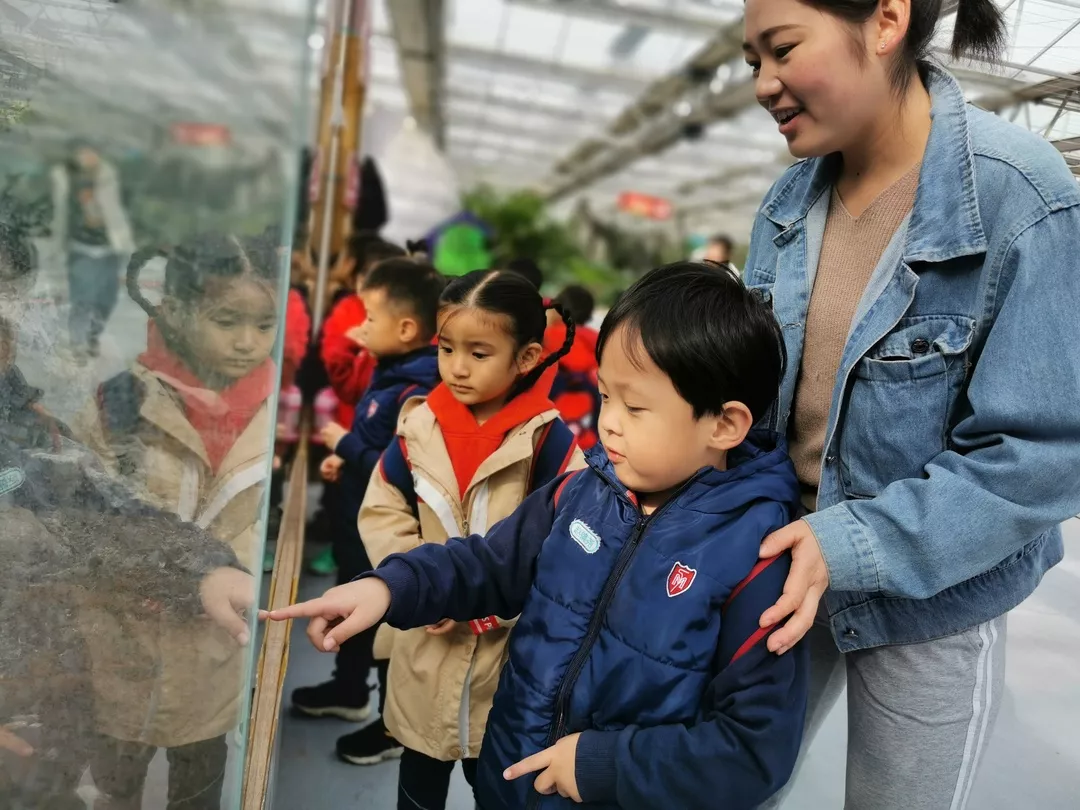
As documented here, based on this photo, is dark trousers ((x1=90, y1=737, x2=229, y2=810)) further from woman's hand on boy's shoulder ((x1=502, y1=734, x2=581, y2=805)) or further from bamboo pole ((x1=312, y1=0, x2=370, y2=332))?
bamboo pole ((x1=312, y1=0, x2=370, y2=332))

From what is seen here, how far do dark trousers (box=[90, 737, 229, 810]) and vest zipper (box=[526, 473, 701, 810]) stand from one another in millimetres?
382

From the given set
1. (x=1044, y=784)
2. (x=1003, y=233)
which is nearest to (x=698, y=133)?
(x=1044, y=784)

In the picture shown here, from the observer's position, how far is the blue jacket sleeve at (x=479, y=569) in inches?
44.6

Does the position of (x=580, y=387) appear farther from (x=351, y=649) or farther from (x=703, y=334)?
(x=703, y=334)

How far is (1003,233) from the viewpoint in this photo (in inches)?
39.2

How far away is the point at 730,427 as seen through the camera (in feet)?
3.57

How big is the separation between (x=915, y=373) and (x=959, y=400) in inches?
2.4

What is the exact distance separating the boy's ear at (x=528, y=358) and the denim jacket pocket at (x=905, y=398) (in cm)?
67

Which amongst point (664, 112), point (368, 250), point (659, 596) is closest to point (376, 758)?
point (659, 596)

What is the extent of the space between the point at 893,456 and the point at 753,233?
456 millimetres

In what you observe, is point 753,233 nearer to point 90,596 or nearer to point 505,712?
point 505,712

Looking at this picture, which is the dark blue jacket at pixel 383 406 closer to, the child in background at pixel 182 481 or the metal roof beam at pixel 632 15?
the child in background at pixel 182 481

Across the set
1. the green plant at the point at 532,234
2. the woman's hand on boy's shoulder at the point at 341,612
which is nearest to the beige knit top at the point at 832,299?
the woman's hand on boy's shoulder at the point at 341,612

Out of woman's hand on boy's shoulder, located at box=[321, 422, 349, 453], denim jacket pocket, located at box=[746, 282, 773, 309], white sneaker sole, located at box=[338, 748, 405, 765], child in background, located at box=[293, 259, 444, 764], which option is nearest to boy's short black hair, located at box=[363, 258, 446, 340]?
child in background, located at box=[293, 259, 444, 764]
